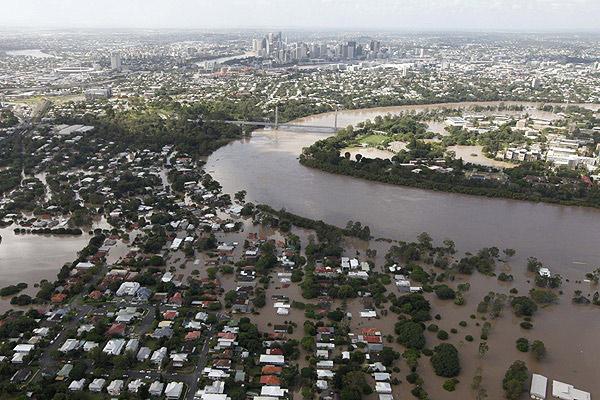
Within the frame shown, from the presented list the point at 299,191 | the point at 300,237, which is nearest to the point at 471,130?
the point at 299,191

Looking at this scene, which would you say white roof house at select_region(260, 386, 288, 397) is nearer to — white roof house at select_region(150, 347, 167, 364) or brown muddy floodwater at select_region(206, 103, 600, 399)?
brown muddy floodwater at select_region(206, 103, 600, 399)

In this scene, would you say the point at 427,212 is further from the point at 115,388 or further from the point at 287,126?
the point at 287,126

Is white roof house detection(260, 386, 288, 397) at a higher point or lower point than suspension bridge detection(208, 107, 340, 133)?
lower

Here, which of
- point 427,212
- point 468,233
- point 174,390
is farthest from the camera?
point 427,212

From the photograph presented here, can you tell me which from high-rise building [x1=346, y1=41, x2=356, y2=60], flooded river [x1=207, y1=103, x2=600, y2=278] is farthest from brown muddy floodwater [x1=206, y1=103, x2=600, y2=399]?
high-rise building [x1=346, y1=41, x2=356, y2=60]

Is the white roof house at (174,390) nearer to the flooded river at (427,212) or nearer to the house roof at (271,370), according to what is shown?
the house roof at (271,370)

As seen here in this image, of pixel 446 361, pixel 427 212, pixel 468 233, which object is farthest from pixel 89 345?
pixel 427 212

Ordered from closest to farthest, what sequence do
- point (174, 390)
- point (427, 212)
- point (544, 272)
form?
point (174, 390)
point (544, 272)
point (427, 212)
